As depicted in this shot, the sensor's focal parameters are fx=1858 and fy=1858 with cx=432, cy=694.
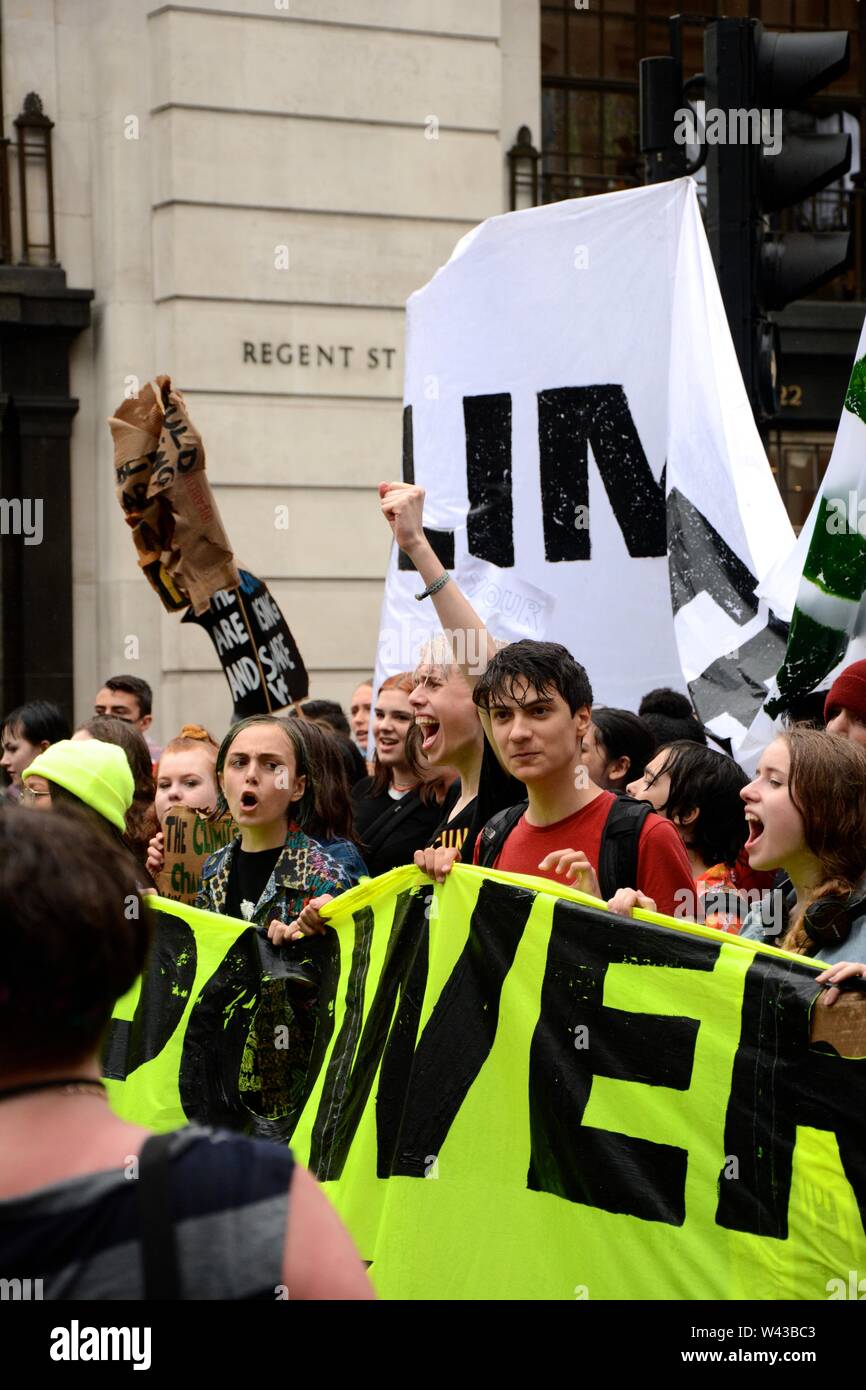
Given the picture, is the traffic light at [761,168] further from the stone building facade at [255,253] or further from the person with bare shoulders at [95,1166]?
the stone building facade at [255,253]

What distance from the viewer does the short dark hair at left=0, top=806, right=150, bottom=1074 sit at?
173 centimetres

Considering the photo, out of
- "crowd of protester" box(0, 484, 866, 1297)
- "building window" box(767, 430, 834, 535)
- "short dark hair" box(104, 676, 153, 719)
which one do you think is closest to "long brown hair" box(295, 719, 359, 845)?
"crowd of protester" box(0, 484, 866, 1297)

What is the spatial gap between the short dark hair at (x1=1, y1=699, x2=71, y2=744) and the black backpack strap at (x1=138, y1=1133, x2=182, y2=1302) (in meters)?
5.92

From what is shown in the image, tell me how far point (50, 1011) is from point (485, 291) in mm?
5989

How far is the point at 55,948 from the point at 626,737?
3.91 m

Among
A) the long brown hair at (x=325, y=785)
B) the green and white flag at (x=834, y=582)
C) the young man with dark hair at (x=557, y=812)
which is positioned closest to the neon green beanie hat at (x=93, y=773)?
the long brown hair at (x=325, y=785)

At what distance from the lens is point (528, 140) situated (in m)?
13.2

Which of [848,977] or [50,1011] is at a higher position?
[50,1011]

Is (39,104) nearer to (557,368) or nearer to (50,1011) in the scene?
(557,368)

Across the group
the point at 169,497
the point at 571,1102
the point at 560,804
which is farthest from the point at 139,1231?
the point at 169,497

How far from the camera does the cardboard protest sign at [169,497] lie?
6969 mm

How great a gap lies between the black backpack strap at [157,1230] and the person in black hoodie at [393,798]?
407 cm

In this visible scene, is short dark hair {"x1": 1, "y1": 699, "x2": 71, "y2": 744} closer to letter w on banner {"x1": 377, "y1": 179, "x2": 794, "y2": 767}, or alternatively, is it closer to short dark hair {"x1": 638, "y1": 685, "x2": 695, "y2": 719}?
letter w on banner {"x1": 377, "y1": 179, "x2": 794, "y2": 767}

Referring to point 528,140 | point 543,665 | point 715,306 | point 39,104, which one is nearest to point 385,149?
point 528,140
